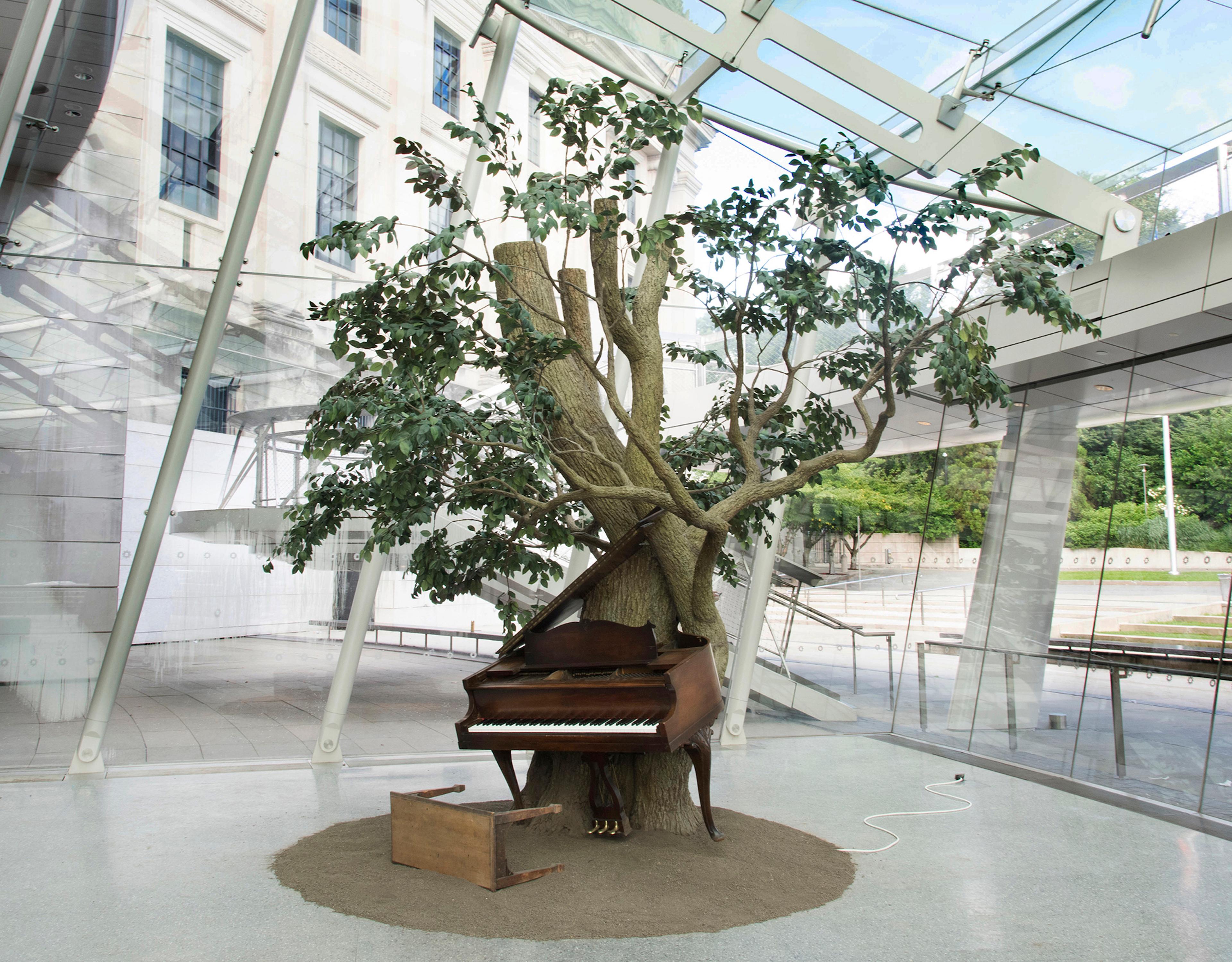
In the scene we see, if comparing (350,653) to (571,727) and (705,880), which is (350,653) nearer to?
(571,727)

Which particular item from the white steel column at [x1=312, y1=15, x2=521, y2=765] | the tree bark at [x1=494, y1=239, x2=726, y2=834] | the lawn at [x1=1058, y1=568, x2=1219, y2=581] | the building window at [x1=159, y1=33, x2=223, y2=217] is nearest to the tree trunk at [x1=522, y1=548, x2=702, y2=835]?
the tree bark at [x1=494, y1=239, x2=726, y2=834]

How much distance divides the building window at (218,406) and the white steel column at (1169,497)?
650cm

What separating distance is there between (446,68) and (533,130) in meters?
1.00

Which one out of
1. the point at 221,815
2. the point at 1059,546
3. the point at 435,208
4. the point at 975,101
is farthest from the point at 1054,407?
the point at 221,815

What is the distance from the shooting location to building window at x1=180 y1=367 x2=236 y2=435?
644cm

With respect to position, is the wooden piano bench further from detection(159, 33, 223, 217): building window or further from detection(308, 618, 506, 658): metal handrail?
detection(159, 33, 223, 217): building window

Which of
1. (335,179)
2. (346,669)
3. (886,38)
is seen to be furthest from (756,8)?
(346,669)

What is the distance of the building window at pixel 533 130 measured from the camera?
770cm

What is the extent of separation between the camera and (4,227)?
231 inches

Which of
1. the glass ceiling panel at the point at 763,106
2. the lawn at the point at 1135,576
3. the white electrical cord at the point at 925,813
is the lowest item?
the white electrical cord at the point at 925,813

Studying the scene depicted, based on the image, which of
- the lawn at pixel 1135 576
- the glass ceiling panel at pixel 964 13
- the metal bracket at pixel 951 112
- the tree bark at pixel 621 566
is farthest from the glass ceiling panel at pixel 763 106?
the lawn at pixel 1135 576

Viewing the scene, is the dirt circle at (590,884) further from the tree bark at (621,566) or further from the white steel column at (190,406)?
the white steel column at (190,406)

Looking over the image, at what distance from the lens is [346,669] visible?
6609mm

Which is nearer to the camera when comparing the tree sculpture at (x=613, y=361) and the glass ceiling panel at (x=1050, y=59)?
the tree sculpture at (x=613, y=361)
